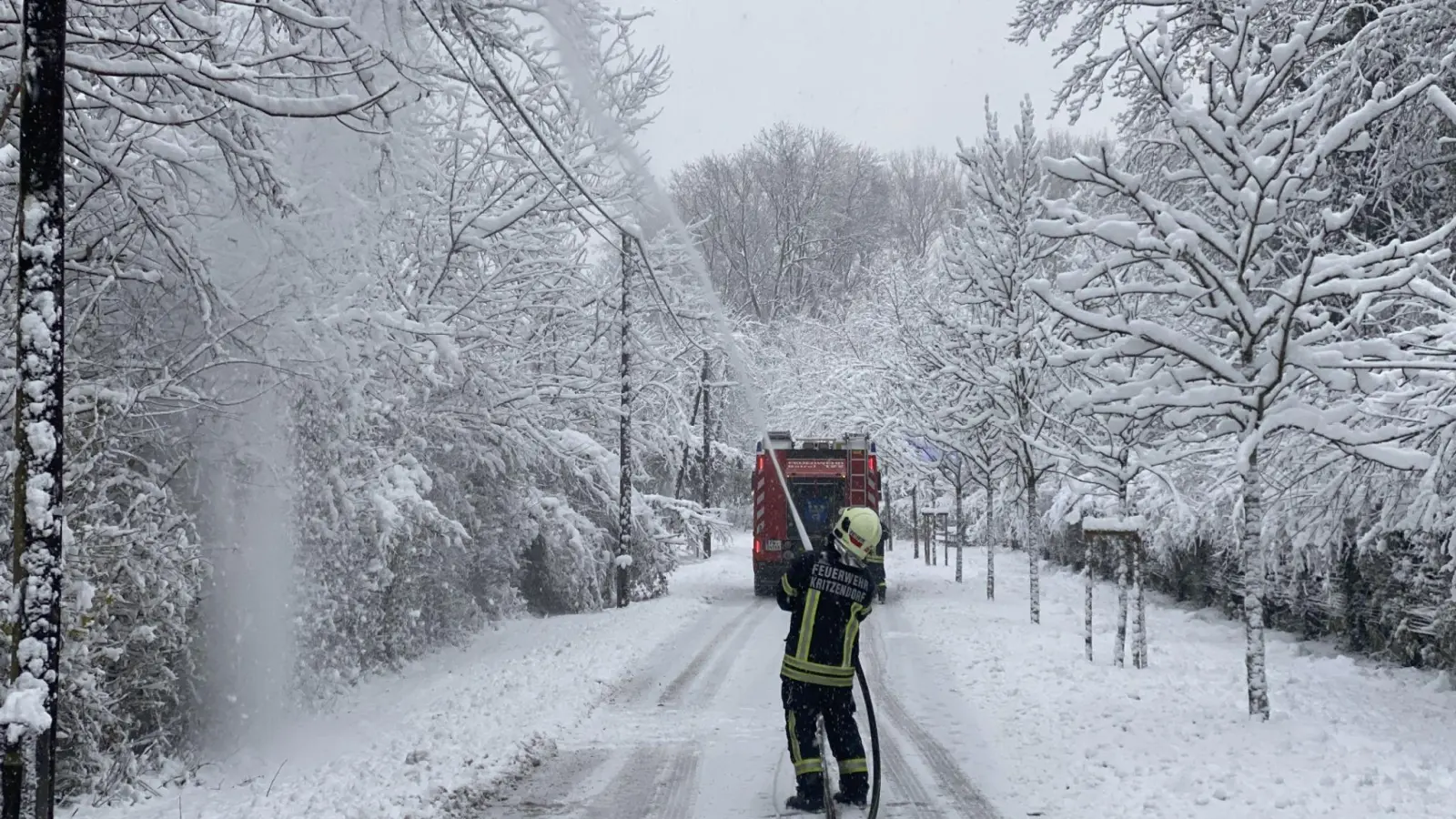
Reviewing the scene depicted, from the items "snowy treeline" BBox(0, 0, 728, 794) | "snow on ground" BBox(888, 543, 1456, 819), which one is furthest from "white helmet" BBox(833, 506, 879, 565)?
"snowy treeline" BBox(0, 0, 728, 794)

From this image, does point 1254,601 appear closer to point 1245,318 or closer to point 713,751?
point 1245,318

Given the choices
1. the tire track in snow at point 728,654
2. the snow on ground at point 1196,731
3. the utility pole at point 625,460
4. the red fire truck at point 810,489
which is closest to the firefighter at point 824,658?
the snow on ground at point 1196,731

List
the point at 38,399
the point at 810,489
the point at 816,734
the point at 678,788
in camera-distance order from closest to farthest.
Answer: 1. the point at 38,399
2. the point at 816,734
3. the point at 678,788
4. the point at 810,489

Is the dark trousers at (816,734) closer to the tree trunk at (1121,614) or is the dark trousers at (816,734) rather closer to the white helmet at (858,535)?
the white helmet at (858,535)

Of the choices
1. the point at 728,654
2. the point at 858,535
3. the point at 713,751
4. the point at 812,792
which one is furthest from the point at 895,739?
the point at 728,654

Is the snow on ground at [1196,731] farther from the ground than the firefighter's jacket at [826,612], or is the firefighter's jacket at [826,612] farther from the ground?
the firefighter's jacket at [826,612]

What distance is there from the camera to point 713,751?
9.22 metres

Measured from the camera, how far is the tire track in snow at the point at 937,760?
736cm

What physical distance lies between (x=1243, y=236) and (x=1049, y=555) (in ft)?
93.3

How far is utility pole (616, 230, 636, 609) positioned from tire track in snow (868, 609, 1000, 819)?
9.39 meters

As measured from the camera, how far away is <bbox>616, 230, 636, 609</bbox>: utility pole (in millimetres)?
21969

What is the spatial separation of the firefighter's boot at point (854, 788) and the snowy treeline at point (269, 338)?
4094 mm

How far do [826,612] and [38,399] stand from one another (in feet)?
14.3

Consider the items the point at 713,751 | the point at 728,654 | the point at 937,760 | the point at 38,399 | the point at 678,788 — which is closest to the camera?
the point at 38,399
